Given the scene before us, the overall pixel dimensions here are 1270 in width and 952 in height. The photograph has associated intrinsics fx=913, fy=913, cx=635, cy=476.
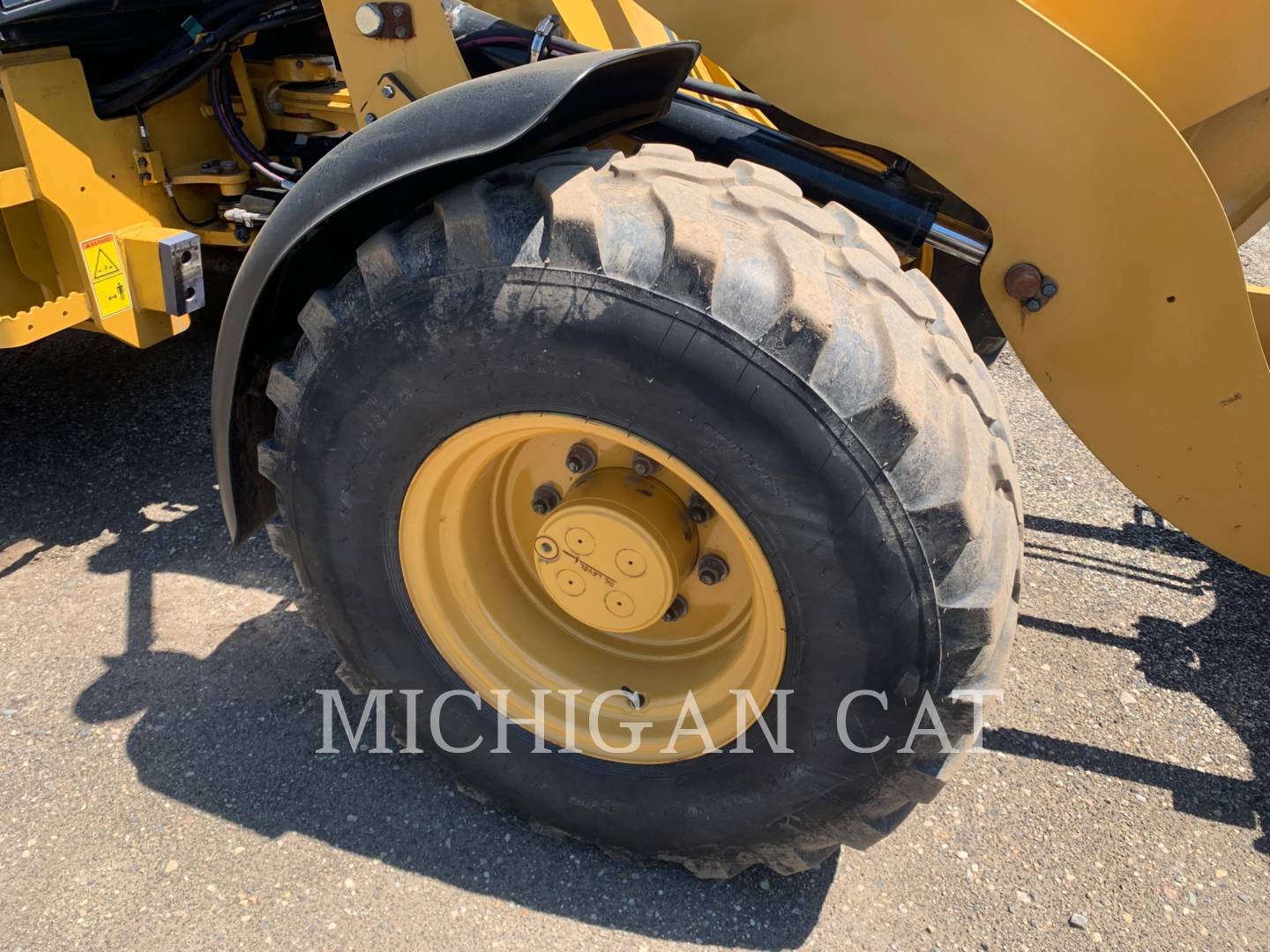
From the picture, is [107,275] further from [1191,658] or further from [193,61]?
[1191,658]

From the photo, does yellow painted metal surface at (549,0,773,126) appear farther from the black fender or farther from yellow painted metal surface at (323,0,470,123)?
the black fender

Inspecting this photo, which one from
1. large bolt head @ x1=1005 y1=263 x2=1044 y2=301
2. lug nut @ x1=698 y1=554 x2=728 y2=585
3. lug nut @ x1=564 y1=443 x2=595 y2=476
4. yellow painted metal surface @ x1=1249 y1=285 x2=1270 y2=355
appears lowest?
lug nut @ x1=698 y1=554 x2=728 y2=585

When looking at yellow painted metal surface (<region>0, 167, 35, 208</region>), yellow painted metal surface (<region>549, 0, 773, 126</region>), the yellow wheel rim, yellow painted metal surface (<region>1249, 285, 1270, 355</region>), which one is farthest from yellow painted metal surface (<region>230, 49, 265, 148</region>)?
yellow painted metal surface (<region>1249, 285, 1270, 355</region>)

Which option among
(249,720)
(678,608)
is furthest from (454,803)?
(678,608)

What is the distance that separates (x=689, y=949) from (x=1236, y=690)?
6.12ft

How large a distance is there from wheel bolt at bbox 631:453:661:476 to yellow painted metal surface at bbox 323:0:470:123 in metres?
0.93

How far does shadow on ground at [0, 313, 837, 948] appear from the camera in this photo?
6.80 feet

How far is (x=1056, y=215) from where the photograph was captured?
1.79 m

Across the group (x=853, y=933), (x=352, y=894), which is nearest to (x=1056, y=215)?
(x=853, y=933)

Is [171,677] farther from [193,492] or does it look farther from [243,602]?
[193,492]

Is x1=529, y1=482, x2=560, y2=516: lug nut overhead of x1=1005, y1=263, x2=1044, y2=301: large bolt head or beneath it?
beneath

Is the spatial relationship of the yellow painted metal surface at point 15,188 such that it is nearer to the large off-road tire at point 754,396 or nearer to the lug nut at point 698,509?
the large off-road tire at point 754,396

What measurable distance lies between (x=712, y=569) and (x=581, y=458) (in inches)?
14.5

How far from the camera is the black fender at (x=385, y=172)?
5.26ft
